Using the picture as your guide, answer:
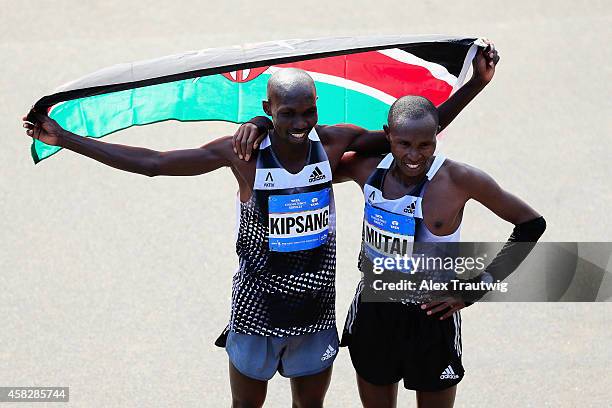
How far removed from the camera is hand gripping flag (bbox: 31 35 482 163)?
4.02m

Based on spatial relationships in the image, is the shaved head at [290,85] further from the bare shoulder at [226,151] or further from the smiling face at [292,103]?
the bare shoulder at [226,151]

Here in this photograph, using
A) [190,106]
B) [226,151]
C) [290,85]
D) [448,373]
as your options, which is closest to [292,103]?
[290,85]

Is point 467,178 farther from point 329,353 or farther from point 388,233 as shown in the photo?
point 329,353

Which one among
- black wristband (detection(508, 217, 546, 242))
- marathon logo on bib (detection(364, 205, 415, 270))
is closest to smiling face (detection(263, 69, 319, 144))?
marathon logo on bib (detection(364, 205, 415, 270))

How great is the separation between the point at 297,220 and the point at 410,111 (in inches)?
26.6

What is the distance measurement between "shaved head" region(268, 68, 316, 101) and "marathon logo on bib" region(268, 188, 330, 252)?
45 centimetres

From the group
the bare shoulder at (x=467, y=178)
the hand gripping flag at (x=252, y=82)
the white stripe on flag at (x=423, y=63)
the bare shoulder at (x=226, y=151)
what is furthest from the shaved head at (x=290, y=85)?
the white stripe on flag at (x=423, y=63)

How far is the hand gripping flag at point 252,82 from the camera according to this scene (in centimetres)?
402

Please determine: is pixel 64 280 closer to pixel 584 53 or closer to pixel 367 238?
pixel 367 238

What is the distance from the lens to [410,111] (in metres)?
3.81

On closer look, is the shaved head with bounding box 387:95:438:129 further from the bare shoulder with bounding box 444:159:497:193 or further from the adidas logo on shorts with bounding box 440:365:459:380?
the adidas logo on shorts with bounding box 440:365:459:380

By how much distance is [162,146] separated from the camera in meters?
7.89

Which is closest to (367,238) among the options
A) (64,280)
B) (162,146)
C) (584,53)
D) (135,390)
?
(135,390)

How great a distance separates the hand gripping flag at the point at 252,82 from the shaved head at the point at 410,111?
38 cm
